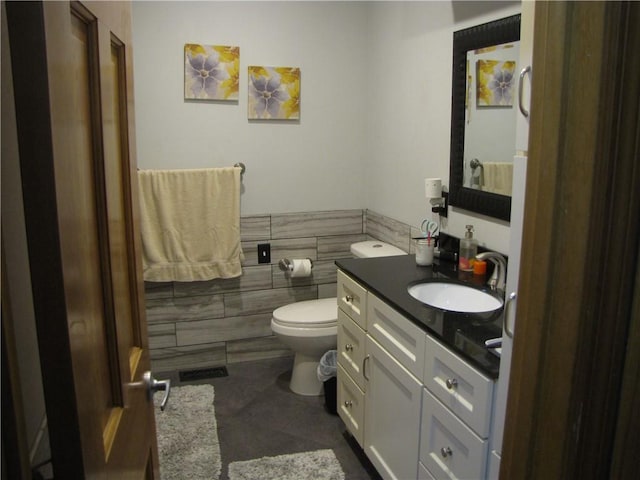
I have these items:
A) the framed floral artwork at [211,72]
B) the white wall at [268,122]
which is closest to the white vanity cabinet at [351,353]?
the white wall at [268,122]

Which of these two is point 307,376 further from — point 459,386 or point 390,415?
point 459,386

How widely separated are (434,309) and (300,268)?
1.53 meters

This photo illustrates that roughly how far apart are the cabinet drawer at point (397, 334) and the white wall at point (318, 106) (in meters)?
0.67

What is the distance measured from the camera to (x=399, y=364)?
1892 millimetres

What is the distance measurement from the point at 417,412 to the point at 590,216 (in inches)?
53.2

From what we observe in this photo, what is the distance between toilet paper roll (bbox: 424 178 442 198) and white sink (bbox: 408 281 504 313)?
0.51 m

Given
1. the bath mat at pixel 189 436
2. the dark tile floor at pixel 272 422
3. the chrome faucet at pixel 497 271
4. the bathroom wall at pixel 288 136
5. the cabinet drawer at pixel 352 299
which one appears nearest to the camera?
the chrome faucet at pixel 497 271

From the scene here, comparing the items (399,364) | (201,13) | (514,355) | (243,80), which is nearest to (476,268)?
(399,364)

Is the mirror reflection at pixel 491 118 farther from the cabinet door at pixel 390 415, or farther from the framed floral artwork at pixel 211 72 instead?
the framed floral artwork at pixel 211 72

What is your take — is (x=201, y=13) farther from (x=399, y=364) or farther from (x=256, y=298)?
(x=399, y=364)

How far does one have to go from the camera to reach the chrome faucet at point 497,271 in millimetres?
2047

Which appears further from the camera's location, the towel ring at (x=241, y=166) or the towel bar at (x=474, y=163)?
the towel ring at (x=241, y=166)

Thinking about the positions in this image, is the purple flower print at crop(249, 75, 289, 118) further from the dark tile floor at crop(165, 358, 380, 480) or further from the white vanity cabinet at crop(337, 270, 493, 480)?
the dark tile floor at crop(165, 358, 380, 480)

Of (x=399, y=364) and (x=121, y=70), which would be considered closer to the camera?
(x=121, y=70)
